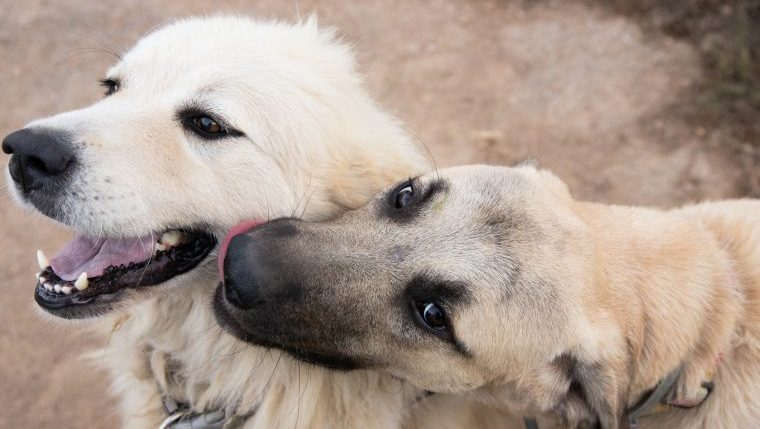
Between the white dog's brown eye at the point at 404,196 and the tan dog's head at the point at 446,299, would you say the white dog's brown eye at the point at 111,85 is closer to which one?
the tan dog's head at the point at 446,299

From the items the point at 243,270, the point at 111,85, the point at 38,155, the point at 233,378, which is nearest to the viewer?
the point at 243,270

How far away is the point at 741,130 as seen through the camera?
254 inches

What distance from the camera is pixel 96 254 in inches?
111

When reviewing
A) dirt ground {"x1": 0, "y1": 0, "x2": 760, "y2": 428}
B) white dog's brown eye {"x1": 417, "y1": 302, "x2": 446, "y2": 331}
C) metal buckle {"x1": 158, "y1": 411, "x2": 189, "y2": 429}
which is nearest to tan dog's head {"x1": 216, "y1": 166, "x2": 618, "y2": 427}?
white dog's brown eye {"x1": 417, "y1": 302, "x2": 446, "y2": 331}

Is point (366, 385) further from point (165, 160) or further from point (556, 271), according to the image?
point (165, 160)

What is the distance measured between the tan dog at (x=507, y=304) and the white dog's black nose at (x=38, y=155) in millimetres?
816

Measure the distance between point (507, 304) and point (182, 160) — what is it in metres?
1.46

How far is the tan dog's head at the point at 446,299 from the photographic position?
2537 millimetres

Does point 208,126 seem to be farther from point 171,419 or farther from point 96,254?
point 171,419

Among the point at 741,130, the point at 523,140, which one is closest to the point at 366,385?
the point at 523,140

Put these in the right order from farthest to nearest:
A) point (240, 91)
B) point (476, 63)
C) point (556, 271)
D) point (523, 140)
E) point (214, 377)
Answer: point (476, 63) < point (523, 140) < point (214, 377) < point (240, 91) < point (556, 271)

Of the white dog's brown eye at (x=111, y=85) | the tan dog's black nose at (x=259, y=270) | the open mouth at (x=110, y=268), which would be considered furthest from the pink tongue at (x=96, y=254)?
the white dog's brown eye at (x=111, y=85)

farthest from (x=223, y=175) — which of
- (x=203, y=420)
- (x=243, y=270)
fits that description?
(x=203, y=420)

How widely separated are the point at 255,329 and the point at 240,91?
1.00 metres
